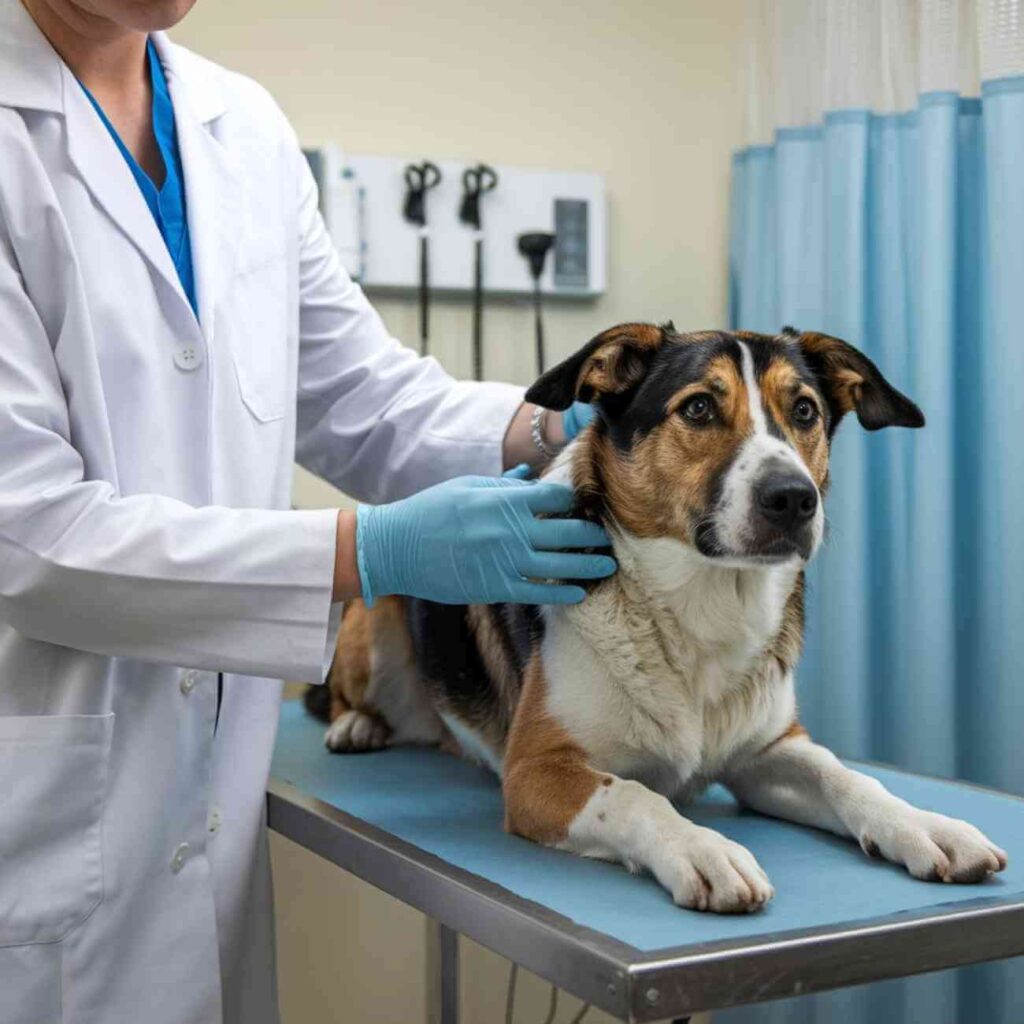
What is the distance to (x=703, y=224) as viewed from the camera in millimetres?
2791

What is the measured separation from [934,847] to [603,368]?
0.63 meters

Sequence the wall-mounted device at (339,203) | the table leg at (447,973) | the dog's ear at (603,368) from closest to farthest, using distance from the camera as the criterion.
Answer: the dog's ear at (603,368), the table leg at (447,973), the wall-mounted device at (339,203)

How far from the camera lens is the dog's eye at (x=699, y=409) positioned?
4.54 feet

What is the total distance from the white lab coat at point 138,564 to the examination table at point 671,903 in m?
0.20

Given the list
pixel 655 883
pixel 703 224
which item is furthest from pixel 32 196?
pixel 703 224

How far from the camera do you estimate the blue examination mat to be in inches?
41.9

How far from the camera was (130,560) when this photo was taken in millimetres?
1177

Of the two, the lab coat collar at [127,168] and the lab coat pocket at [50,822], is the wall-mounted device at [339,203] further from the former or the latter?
the lab coat pocket at [50,822]

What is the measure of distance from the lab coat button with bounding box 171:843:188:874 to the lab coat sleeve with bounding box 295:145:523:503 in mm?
589

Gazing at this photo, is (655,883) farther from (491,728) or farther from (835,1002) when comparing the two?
(835,1002)

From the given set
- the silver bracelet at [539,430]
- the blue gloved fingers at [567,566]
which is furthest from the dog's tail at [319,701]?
the blue gloved fingers at [567,566]

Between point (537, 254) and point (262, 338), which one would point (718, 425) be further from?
point (537, 254)

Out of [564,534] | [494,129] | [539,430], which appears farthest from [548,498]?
[494,129]

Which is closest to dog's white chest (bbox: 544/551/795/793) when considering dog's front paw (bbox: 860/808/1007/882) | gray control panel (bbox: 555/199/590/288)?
dog's front paw (bbox: 860/808/1007/882)
